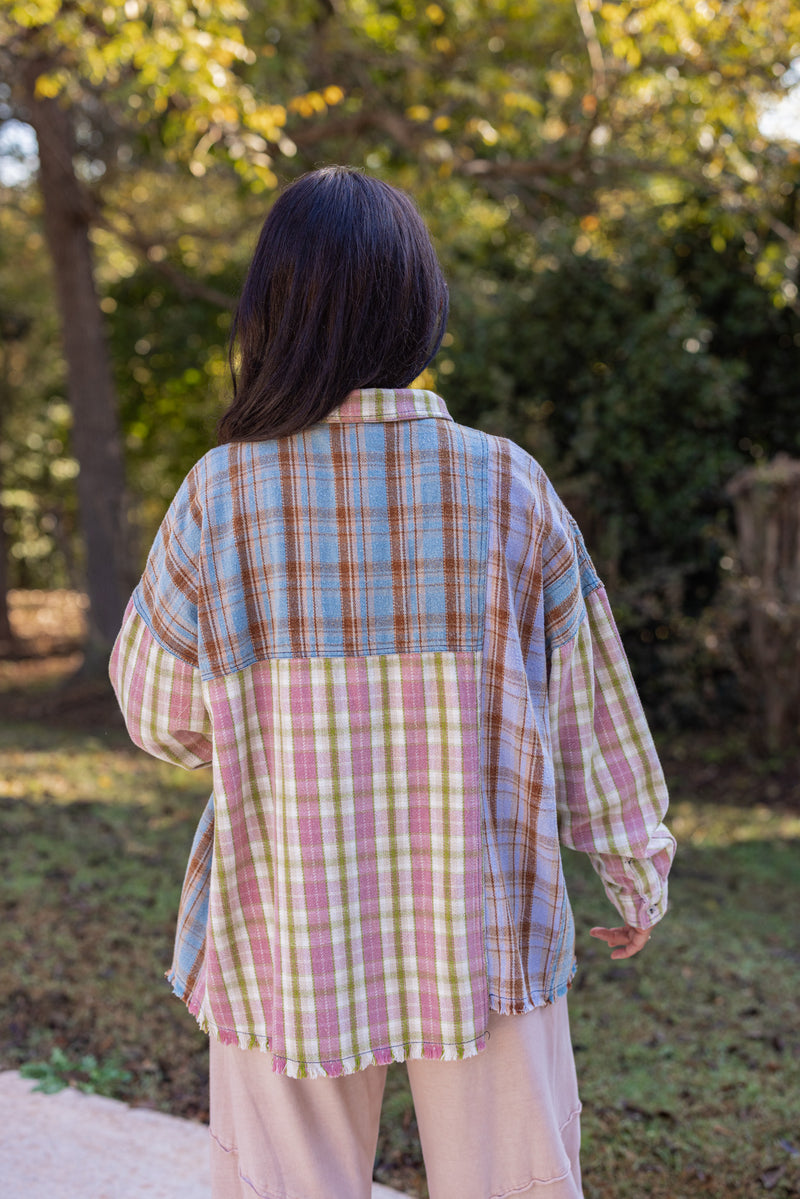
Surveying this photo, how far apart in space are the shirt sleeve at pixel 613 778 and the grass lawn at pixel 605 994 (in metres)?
1.36

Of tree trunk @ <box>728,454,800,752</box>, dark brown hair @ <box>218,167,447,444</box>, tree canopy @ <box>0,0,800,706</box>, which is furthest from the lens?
tree canopy @ <box>0,0,800,706</box>

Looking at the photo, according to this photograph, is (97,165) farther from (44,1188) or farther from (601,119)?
(44,1188)

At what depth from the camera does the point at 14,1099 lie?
2729 millimetres

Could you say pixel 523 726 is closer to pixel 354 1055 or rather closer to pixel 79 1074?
pixel 354 1055

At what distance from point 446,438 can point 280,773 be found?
479 mm

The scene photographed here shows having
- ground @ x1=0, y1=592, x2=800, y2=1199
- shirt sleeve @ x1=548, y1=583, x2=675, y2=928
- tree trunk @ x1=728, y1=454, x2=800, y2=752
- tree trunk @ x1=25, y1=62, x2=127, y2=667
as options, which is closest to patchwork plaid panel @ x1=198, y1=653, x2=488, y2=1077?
shirt sleeve @ x1=548, y1=583, x2=675, y2=928

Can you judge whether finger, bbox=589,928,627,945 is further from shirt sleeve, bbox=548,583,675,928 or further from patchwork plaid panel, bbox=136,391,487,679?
patchwork plaid panel, bbox=136,391,487,679

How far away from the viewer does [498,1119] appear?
145cm

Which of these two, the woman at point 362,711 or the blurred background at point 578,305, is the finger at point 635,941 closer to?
the woman at point 362,711

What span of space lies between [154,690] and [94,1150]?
1551mm

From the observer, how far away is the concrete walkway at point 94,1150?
7.61 feet

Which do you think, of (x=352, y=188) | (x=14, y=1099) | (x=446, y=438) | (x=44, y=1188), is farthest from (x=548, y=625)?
(x=14, y=1099)

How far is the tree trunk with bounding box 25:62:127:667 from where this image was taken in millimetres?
9062

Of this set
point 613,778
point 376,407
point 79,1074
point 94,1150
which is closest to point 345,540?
point 376,407
